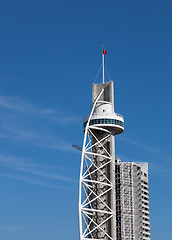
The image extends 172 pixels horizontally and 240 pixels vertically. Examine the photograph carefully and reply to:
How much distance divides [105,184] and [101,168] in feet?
18.4

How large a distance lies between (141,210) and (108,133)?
3122cm

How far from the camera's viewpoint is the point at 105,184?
11700cm

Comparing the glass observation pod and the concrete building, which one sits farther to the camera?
the concrete building

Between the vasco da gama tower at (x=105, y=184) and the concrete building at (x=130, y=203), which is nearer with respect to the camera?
the vasco da gama tower at (x=105, y=184)

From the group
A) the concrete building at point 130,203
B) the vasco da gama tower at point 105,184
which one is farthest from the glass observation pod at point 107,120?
the concrete building at point 130,203

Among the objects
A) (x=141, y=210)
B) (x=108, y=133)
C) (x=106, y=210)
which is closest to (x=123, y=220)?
(x=141, y=210)

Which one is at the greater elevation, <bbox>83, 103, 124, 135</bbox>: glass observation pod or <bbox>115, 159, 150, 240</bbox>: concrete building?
<bbox>83, 103, 124, 135</bbox>: glass observation pod

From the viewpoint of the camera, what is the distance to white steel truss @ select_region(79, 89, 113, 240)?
11512 cm

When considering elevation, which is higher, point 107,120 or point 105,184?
point 107,120

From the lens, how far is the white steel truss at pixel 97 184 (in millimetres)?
115125

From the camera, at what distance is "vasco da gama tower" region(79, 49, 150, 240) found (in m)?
116

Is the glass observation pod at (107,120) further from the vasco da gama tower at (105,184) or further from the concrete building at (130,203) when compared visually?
the concrete building at (130,203)

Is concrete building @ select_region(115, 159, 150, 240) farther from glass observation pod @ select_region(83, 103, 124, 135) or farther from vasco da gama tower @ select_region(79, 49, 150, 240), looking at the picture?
glass observation pod @ select_region(83, 103, 124, 135)

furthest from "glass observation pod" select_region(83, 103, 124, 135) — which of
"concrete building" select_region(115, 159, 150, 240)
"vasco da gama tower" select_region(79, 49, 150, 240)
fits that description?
"concrete building" select_region(115, 159, 150, 240)
